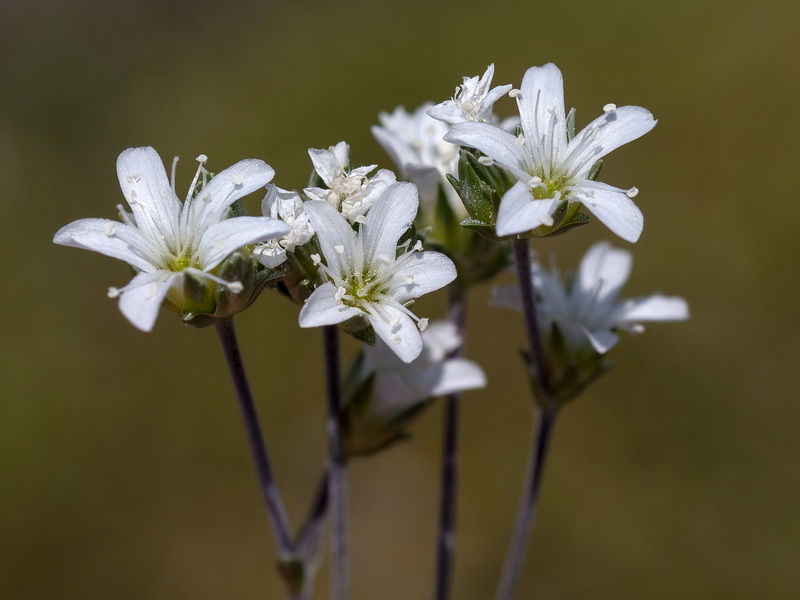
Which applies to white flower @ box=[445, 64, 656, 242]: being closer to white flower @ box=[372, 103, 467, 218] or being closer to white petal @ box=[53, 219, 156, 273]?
white flower @ box=[372, 103, 467, 218]

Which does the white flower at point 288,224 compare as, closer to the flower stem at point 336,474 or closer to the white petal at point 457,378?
the flower stem at point 336,474

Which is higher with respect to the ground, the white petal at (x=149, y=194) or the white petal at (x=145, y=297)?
the white petal at (x=149, y=194)

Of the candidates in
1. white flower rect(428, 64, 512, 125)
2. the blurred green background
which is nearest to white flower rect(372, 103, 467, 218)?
white flower rect(428, 64, 512, 125)

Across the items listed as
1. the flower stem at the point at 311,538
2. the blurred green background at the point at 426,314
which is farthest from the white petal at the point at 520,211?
the blurred green background at the point at 426,314

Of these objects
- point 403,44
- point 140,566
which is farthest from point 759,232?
point 140,566

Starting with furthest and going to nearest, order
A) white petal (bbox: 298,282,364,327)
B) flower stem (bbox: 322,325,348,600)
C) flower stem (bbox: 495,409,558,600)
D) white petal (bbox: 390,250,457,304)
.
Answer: flower stem (bbox: 495,409,558,600) < flower stem (bbox: 322,325,348,600) < white petal (bbox: 390,250,457,304) < white petal (bbox: 298,282,364,327)

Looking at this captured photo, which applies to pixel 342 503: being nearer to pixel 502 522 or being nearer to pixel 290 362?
pixel 502 522

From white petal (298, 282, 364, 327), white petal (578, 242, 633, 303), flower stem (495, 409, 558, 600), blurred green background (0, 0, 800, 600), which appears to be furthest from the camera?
blurred green background (0, 0, 800, 600)

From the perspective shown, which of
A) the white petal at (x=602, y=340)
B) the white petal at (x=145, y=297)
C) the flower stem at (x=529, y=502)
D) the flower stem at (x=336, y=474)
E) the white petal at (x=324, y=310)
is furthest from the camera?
the flower stem at (x=529, y=502)
